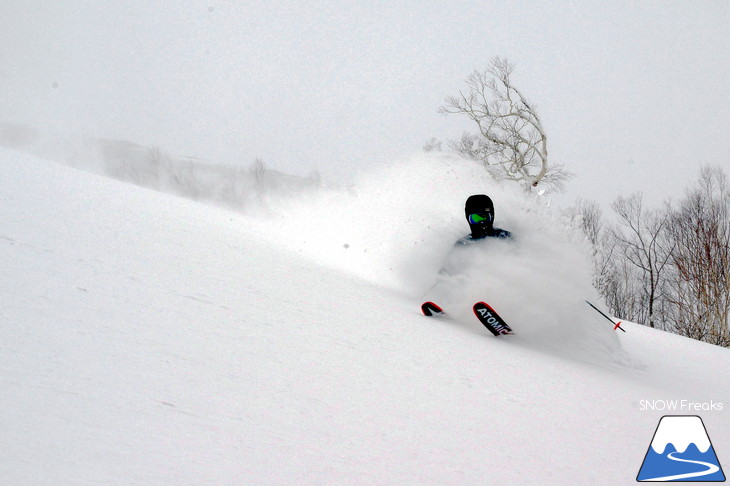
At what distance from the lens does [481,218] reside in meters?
4.74

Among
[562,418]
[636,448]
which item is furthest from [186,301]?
[636,448]

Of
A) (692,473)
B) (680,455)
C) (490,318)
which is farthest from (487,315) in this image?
(692,473)

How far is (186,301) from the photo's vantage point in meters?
2.47

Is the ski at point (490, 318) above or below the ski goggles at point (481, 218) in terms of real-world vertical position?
below

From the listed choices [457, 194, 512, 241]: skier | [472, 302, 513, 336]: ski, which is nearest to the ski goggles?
[457, 194, 512, 241]: skier

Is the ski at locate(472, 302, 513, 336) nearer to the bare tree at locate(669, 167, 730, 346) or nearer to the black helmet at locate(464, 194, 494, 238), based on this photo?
the black helmet at locate(464, 194, 494, 238)

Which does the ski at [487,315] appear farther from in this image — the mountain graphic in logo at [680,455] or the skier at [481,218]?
the mountain graphic in logo at [680,455]

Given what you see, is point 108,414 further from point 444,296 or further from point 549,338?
point 549,338

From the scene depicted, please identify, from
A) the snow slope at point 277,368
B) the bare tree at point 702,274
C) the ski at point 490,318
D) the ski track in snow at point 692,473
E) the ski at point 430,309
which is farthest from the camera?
the bare tree at point 702,274

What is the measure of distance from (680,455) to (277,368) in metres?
2.06

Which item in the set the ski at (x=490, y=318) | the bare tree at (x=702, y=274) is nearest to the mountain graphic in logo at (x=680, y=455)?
the ski at (x=490, y=318)

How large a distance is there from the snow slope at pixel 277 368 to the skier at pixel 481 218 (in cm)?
22

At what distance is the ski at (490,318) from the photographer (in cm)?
411

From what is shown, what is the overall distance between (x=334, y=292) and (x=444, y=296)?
1378mm
